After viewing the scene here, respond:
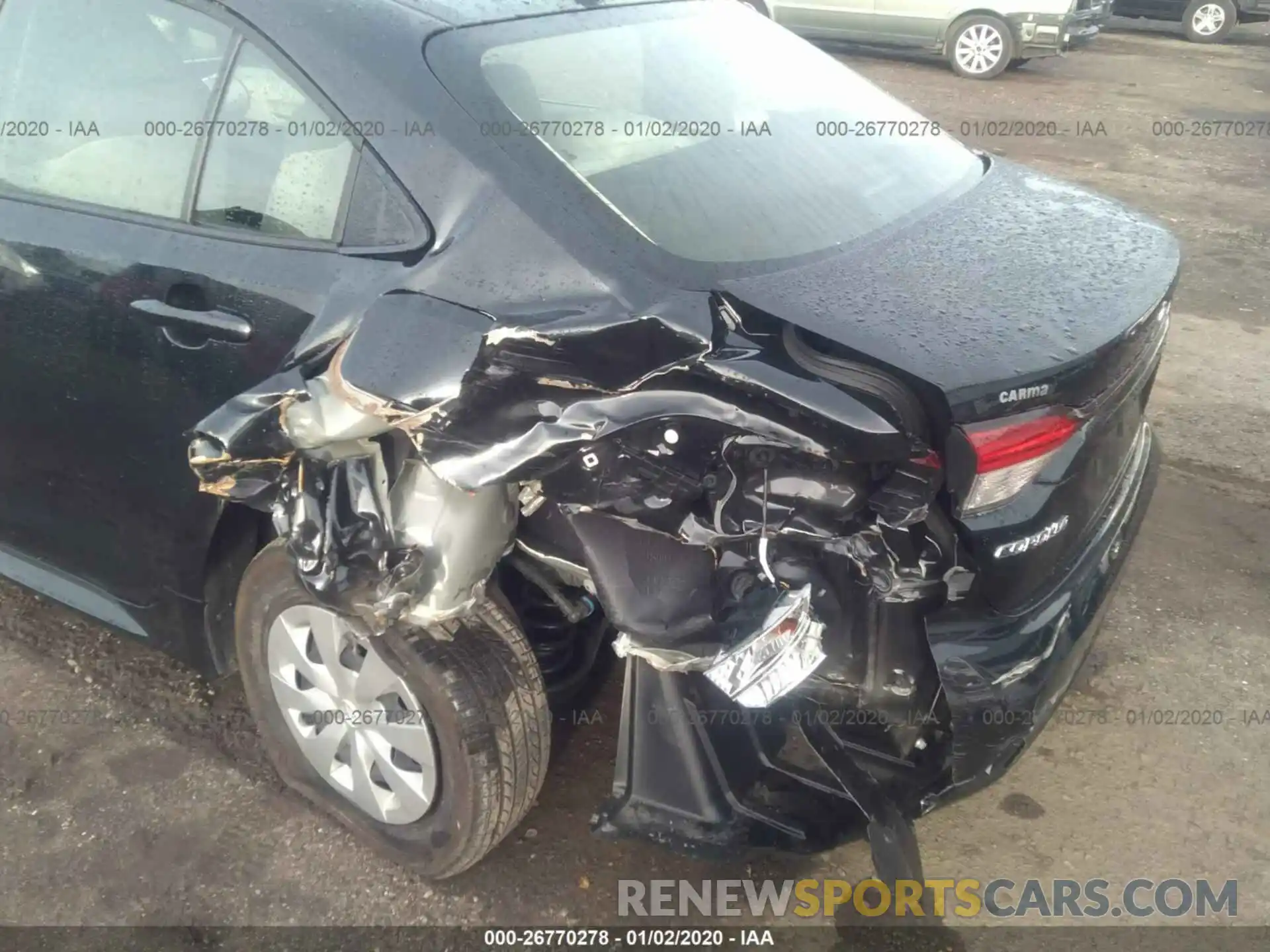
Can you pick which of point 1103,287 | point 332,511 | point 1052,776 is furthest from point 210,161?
point 1052,776

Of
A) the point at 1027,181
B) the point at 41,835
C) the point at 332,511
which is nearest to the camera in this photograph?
the point at 332,511

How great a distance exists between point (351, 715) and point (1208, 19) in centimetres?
1695

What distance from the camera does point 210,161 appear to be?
Answer: 7.57 feet

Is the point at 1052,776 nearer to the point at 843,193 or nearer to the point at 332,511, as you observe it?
the point at 843,193

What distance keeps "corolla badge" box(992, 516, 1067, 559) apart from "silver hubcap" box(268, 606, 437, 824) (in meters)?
1.17

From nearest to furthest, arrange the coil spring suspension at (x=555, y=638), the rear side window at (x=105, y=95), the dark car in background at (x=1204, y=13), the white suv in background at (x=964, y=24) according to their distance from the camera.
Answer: the rear side window at (x=105, y=95) < the coil spring suspension at (x=555, y=638) < the white suv in background at (x=964, y=24) < the dark car in background at (x=1204, y=13)

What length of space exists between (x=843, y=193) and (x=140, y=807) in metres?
2.20

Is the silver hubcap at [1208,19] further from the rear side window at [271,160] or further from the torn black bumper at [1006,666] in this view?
the rear side window at [271,160]

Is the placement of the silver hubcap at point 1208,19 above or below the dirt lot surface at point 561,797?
below

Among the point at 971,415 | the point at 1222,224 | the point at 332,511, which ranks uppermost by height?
the point at 971,415

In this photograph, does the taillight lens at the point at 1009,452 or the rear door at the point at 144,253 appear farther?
the rear door at the point at 144,253

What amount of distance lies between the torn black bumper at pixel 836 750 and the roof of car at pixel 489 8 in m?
1.40

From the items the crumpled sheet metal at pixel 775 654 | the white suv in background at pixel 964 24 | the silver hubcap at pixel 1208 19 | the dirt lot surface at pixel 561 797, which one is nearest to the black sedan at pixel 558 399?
the crumpled sheet metal at pixel 775 654
